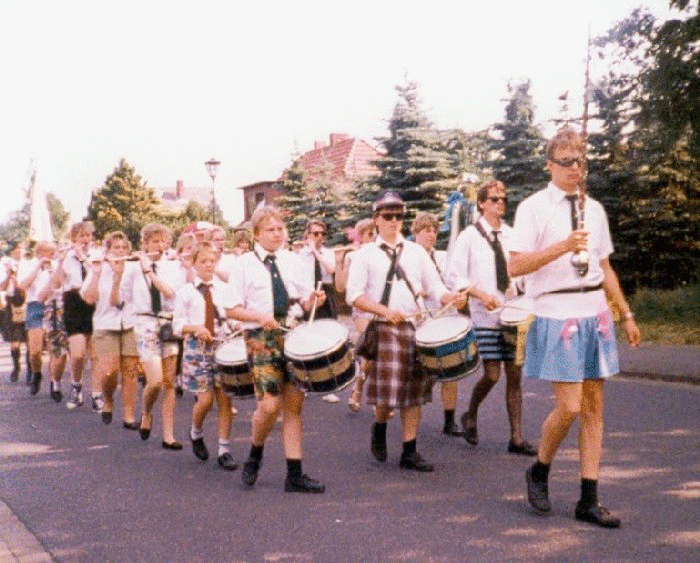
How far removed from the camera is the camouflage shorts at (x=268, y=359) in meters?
6.32

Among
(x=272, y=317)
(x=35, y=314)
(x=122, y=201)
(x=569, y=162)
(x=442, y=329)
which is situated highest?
(x=122, y=201)

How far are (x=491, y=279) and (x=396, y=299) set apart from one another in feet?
3.38

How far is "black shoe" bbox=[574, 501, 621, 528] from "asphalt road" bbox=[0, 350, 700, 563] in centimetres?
6

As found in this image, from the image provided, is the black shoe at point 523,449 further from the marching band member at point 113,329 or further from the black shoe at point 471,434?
the marching band member at point 113,329

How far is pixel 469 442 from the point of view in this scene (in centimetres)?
796

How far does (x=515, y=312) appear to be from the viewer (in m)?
7.41

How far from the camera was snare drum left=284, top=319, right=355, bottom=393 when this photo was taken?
6070 mm

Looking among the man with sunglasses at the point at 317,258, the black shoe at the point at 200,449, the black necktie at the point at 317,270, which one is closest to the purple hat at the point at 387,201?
the black shoe at the point at 200,449

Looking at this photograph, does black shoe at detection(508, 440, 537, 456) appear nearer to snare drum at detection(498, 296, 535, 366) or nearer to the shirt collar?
snare drum at detection(498, 296, 535, 366)

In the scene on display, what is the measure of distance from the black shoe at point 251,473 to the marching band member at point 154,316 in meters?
1.77

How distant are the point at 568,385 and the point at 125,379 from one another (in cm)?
536

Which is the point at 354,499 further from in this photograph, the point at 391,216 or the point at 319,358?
the point at 391,216

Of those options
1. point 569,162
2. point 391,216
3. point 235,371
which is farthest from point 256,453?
point 569,162

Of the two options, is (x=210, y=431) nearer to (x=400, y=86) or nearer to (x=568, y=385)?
(x=568, y=385)
